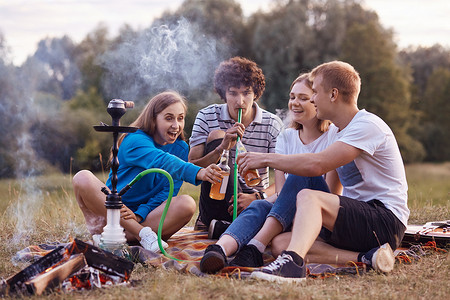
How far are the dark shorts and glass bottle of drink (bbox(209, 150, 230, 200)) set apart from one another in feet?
3.14

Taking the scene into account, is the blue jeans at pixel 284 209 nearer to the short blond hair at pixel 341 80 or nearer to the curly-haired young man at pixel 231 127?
the short blond hair at pixel 341 80

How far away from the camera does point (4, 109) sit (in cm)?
1005

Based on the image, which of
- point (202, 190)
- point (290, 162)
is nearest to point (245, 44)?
point (202, 190)

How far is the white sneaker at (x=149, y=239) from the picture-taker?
3.62 meters

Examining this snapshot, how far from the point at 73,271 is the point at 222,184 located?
5.15 ft

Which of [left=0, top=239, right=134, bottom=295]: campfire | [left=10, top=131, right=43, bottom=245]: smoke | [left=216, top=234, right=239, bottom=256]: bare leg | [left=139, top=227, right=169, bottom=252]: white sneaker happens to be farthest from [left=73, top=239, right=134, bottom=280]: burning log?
[left=10, top=131, right=43, bottom=245]: smoke

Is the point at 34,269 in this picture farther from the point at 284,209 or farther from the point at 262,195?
the point at 262,195

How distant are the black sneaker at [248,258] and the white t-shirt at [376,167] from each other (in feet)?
2.31

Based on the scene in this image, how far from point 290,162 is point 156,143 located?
1286mm

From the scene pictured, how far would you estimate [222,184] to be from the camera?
4.07 meters

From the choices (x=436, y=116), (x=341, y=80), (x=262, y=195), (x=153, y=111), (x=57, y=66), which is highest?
(x=57, y=66)

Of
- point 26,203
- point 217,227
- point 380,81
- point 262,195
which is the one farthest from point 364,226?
point 380,81

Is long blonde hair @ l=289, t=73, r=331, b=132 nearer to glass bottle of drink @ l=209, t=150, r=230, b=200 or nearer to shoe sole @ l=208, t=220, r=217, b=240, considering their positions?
glass bottle of drink @ l=209, t=150, r=230, b=200

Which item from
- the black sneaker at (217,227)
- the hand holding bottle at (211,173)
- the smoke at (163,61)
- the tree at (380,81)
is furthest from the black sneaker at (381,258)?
the tree at (380,81)
